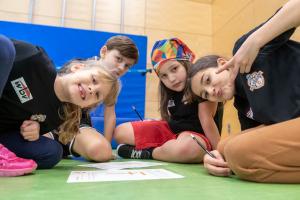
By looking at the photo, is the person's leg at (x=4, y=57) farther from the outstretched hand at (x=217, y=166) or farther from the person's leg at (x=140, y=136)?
the person's leg at (x=140, y=136)

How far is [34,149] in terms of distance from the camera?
0.89 metres

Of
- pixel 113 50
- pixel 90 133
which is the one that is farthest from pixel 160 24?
pixel 90 133

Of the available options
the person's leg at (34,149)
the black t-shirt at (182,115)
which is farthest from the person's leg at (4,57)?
the black t-shirt at (182,115)

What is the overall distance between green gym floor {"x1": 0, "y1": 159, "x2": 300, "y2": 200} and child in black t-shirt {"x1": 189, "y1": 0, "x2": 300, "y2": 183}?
0.14 ft

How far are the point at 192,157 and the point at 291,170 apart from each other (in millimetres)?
502

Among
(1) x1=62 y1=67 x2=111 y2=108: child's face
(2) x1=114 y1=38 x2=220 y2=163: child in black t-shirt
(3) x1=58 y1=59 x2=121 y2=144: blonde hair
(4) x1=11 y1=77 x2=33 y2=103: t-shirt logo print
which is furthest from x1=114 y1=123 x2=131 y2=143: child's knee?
(4) x1=11 y1=77 x2=33 y2=103: t-shirt logo print

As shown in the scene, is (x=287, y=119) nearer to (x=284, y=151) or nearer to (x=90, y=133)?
(x=284, y=151)

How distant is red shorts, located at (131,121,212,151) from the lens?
137cm

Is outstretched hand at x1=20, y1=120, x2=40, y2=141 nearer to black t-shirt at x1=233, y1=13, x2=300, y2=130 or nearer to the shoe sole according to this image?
the shoe sole

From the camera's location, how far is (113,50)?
1427 millimetres

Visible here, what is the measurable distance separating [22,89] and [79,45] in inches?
57.7

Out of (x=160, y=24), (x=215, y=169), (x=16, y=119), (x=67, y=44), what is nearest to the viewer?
(x=215, y=169)

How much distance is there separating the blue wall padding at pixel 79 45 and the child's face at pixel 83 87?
1.23 m

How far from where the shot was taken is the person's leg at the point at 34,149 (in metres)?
0.89
